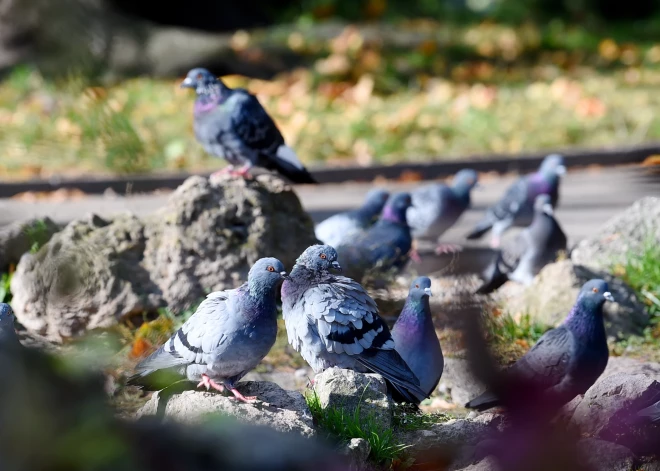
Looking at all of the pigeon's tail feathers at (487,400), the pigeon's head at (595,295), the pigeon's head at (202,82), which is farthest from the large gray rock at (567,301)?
the pigeon's tail feathers at (487,400)

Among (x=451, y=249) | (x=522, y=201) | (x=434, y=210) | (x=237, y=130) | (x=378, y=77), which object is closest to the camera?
(x=451, y=249)

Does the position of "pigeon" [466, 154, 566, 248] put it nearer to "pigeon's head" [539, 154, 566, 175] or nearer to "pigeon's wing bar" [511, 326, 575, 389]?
"pigeon's head" [539, 154, 566, 175]

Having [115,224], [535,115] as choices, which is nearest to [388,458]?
[115,224]

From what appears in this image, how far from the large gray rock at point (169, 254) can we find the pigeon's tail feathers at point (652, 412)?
7.86 feet

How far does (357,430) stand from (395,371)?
533 millimetres

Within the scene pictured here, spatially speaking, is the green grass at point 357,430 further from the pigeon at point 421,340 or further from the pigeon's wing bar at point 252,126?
the pigeon's wing bar at point 252,126

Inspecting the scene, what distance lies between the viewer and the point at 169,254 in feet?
17.4

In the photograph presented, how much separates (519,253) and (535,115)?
5018 millimetres

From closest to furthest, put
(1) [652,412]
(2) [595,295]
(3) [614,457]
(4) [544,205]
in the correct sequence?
(3) [614,457] < (1) [652,412] < (2) [595,295] < (4) [544,205]

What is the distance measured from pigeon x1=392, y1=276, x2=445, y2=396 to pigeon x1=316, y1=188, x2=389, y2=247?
68.4 inches

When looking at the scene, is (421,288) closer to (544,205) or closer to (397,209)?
(397,209)

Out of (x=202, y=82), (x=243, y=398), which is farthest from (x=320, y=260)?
(x=202, y=82)

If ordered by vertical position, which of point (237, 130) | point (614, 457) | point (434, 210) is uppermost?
point (614, 457)

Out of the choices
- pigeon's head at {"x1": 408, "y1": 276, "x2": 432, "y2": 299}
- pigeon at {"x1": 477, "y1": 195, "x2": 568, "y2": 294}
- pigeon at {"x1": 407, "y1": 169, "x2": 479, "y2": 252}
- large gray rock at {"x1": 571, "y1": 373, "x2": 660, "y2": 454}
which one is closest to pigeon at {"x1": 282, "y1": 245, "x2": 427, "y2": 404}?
pigeon's head at {"x1": 408, "y1": 276, "x2": 432, "y2": 299}
